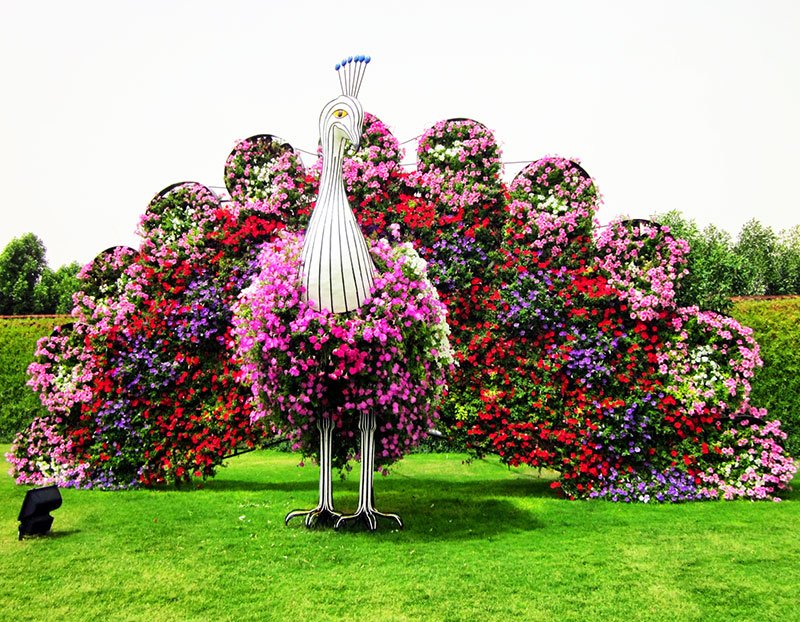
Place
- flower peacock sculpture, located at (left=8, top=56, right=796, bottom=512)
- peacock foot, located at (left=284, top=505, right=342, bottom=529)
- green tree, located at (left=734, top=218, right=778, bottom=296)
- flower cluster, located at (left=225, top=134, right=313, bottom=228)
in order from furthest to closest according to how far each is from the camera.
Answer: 1. green tree, located at (left=734, top=218, right=778, bottom=296)
2. flower cluster, located at (left=225, top=134, right=313, bottom=228)
3. flower peacock sculpture, located at (left=8, top=56, right=796, bottom=512)
4. peacock foot, located at (left=284, top=505, right=342, bottom=529)

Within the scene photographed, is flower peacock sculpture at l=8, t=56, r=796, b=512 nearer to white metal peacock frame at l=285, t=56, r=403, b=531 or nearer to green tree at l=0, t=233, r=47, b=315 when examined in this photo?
white metal peacock frame at l=285, t=56, r=403, b=531

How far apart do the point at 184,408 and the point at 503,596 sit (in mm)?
5367

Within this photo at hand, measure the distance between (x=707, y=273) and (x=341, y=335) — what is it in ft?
40.4

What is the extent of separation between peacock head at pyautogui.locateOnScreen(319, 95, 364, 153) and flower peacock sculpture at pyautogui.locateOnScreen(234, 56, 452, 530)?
10 mm

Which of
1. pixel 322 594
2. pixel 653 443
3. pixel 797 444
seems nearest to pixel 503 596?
pixel 322 594

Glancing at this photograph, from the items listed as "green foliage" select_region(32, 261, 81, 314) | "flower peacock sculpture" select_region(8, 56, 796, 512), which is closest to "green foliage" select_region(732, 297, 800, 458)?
"flower peacock sculpture" select_region(8, 56, 796, 512)

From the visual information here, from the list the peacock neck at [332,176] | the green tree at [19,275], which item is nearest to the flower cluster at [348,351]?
the peacock neck at [332,176]

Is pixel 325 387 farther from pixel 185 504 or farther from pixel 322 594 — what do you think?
pixel 185 504

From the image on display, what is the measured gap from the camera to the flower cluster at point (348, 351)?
6.47 m

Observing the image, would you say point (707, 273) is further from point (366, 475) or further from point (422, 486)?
point (366, 475)

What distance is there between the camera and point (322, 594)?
5070 mm

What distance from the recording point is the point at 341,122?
273 inches

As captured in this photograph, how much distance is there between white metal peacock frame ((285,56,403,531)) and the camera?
6.59 m

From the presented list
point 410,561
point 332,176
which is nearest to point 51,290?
point 332,176
